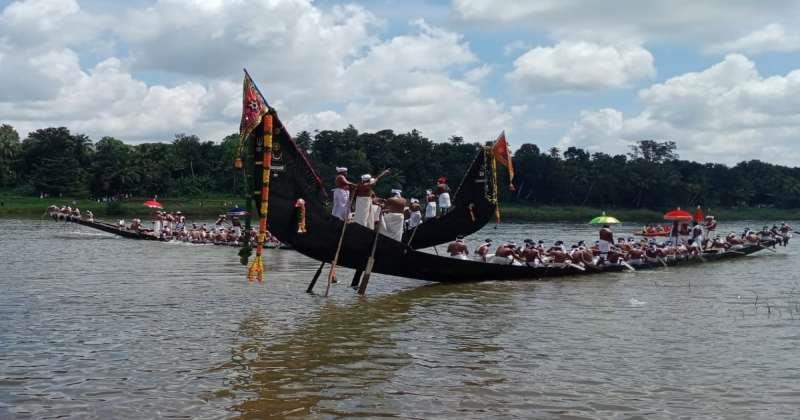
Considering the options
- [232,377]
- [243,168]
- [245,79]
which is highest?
[245,79]

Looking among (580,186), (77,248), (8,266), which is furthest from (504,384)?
(580,186)

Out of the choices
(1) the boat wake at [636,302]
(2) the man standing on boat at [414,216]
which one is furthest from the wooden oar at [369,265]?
(2) the man standing on boat at [414,216]

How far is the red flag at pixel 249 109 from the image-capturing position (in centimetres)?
1441

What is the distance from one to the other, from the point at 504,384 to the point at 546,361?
149 centimetres

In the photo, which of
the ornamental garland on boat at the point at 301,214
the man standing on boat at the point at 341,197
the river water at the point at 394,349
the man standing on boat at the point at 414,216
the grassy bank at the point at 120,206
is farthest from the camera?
the grassy bank at the point at 120,206

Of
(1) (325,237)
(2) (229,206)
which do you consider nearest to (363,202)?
(1) (325,237)

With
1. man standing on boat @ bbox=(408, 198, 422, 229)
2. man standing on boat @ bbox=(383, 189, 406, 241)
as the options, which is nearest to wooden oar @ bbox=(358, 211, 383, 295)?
man standing on boat @ bbox=(383, 189, 406, 241)

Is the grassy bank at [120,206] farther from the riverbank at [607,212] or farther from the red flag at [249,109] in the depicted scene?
the red flag at [249,109]

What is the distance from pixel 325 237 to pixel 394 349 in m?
5.22

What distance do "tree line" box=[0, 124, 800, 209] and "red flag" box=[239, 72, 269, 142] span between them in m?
67.1

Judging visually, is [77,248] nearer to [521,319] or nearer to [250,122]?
[250,122]

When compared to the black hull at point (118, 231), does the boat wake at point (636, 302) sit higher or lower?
lower

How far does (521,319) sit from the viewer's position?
14.6 meters

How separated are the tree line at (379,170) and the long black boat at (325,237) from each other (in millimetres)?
62610
